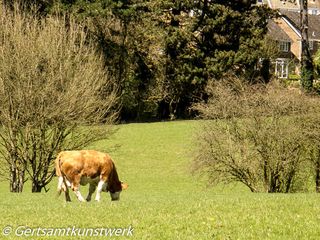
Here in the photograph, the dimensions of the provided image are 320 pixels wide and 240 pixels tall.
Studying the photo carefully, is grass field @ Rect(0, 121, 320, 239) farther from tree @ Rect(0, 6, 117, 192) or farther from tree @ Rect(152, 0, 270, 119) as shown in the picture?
tree @ Rect(152, 0, 270, 119)

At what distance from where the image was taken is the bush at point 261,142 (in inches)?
1017

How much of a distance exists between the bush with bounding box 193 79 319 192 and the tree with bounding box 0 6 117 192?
Answer: 5.07 meters

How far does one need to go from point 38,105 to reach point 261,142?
9087mm

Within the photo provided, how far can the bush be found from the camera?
25.8 meters

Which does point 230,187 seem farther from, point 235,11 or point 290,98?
point 235,11

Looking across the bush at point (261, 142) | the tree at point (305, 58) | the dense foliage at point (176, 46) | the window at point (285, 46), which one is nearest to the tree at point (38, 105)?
the bush at point (261, 142)

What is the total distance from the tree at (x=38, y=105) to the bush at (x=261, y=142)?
199 inches

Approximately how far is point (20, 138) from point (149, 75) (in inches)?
1208

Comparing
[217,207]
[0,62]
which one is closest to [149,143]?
[0,62]

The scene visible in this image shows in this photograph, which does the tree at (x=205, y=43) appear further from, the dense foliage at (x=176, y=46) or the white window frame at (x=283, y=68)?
the white window frame at (x=283, y=68)

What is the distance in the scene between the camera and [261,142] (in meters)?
25.9

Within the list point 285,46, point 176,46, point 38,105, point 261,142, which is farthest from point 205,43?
point 285,46

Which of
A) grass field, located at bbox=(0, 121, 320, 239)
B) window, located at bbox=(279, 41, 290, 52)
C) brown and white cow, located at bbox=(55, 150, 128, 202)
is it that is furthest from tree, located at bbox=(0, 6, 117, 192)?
window, located at bbox=(279, 41, 290, 52)

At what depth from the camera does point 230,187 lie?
32.2 metres
